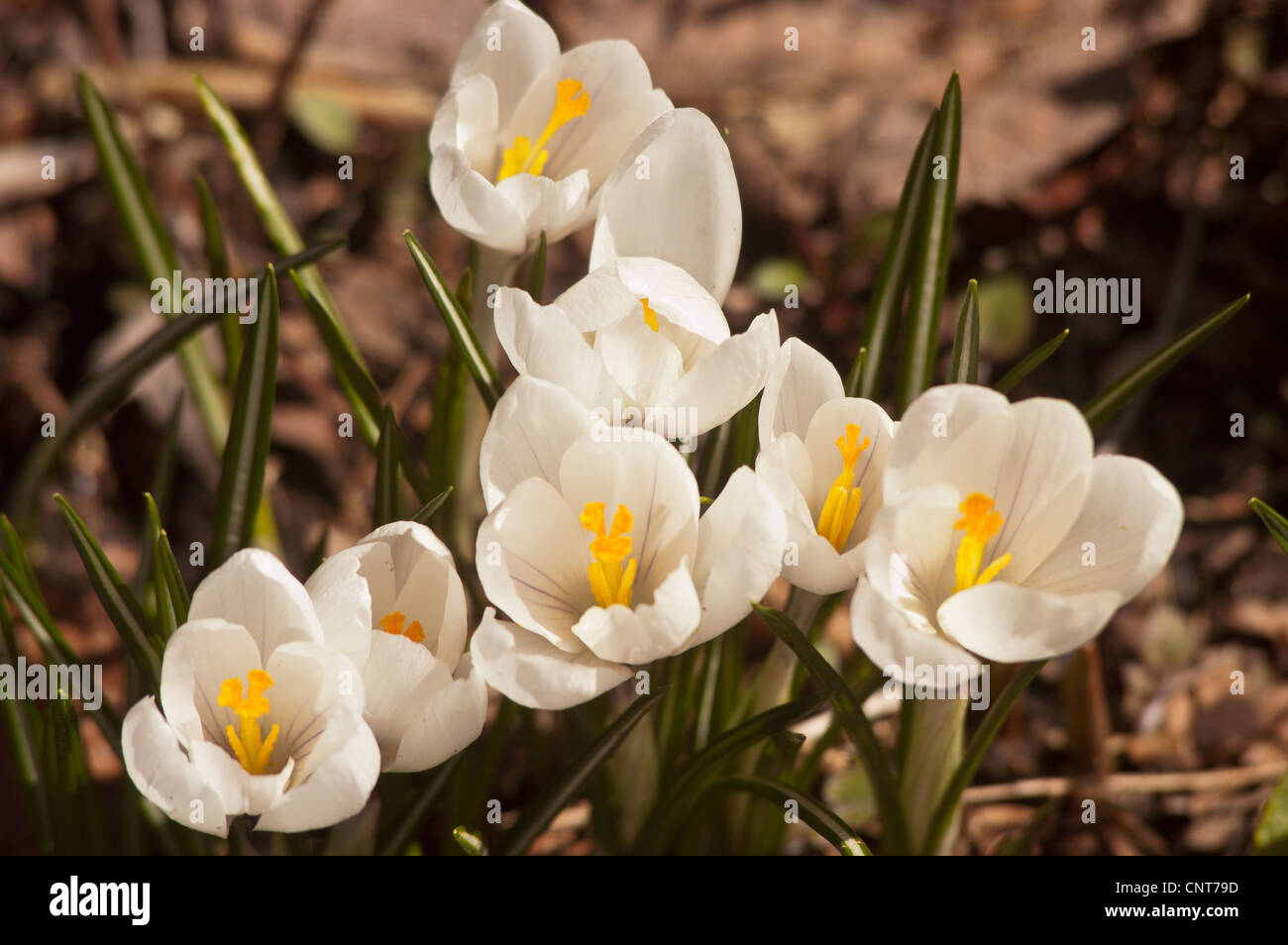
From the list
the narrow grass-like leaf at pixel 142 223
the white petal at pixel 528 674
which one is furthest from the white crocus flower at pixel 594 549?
the narrow grass-like leaf at pixel 142 223

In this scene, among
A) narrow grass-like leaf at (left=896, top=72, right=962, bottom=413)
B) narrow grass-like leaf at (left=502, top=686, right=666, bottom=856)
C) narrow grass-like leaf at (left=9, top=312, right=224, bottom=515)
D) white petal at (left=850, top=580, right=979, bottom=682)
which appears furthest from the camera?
narrow grass-like leaf at (left=9, top=312, right=224, bottom=515)

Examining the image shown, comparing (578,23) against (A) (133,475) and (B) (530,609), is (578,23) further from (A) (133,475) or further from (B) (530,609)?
(B) (530,609)

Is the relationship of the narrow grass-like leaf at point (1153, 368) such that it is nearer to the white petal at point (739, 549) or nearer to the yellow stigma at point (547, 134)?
the white petal at point (739, 549)

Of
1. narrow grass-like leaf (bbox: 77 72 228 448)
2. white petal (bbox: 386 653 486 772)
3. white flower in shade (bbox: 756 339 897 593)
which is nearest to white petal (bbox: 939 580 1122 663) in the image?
white flower in shade (bbox: 756 339 897 593)

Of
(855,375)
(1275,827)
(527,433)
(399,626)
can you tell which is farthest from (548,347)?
(1275,827)

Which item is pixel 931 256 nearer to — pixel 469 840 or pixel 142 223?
pixel 469 840

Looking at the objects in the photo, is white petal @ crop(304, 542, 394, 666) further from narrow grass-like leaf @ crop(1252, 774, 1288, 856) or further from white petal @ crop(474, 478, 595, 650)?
narrow grass-like leaf @ crop(1252, 774, 1288, 856)
